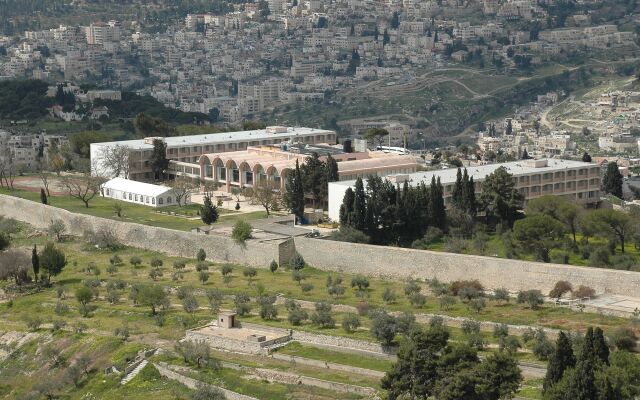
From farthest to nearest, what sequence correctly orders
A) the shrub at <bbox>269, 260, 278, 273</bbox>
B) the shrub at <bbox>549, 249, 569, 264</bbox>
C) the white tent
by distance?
the white tent < the shrub at <bbox>269, 260, 278, 273</bbox> < the shrub at <bbox>549, 249, 569, 264</bbox>

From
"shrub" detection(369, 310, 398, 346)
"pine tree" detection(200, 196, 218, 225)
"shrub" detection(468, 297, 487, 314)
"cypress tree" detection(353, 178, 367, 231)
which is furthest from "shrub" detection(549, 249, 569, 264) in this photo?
"pine tree" detection(200, 196, 218, 225)

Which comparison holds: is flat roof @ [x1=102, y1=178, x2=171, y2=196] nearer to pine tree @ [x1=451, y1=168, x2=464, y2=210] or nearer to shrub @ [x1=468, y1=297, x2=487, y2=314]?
pine tree @ [x1=451, y1=168, x2=464, y2=210]

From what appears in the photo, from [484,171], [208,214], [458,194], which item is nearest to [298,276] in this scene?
[208,214]

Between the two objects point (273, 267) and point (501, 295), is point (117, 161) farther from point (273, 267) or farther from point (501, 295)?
point (501, 295)

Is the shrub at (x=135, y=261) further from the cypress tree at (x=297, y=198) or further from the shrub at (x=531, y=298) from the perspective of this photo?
the shrub at (x=531, y=298)

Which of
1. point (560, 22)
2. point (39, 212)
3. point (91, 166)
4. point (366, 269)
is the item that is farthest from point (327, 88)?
point (366, 269)
